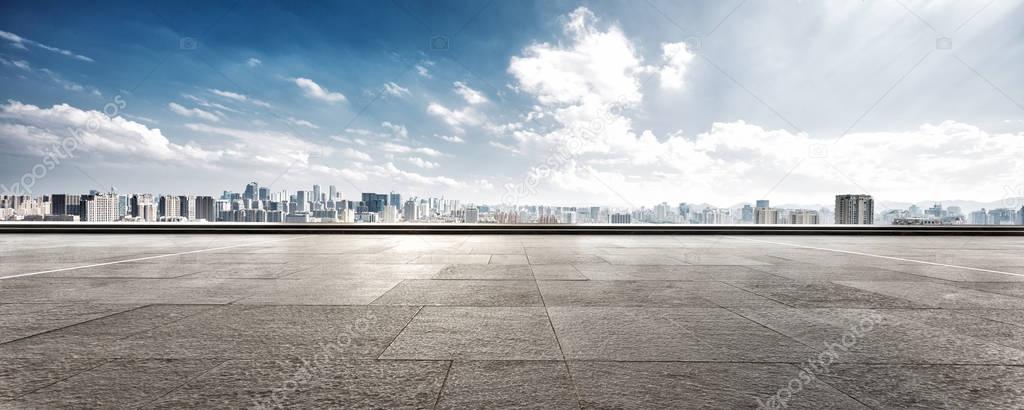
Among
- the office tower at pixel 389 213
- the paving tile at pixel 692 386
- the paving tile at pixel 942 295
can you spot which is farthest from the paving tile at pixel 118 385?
the office tower at pixel 389 213

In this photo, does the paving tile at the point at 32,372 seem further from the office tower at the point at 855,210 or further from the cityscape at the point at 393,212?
the office tower at the point at 855,210

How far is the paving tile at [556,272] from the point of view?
806 centimetres

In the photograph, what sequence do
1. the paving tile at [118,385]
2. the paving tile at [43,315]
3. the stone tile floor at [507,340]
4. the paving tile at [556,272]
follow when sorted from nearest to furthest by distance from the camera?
the paving tile at [118,385]
the stone tile floor at [507,340]
the paving tile at [43,315]
the paving tile at [556,272]

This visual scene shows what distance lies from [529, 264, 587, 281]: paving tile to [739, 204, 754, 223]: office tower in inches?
888

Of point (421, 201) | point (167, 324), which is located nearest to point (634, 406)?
point (167, 324)

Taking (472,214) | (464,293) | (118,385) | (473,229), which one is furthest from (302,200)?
(118,385)

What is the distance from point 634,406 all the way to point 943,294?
7159 millimetres

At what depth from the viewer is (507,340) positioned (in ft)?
13.6

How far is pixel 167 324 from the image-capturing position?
185 inches

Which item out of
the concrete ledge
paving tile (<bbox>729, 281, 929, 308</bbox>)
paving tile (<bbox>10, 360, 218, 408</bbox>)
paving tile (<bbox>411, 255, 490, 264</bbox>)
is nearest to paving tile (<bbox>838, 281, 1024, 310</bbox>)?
paving tile (<bbox>729, 281, 929, 308</bbox>)

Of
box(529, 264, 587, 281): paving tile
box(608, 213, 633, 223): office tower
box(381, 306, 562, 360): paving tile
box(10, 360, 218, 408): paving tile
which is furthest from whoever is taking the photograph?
box(608, 213, 633, 223): office tower

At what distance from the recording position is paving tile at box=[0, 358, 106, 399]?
9.89 feet

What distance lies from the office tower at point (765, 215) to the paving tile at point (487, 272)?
23.0 m

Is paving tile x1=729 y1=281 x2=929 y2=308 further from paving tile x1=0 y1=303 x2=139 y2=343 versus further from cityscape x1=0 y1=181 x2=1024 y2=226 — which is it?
cityscape x1=0 y1=181 x2=1024 y2=226
